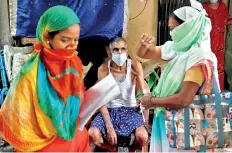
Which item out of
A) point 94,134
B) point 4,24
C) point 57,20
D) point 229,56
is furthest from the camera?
point 229,56

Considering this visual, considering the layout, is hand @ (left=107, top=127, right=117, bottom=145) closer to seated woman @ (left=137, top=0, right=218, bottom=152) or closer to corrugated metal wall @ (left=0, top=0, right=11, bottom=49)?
seated woman @ (left=137, top=0, right=218, bottom=152)

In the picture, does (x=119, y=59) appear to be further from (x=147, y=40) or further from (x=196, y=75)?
(x=196, y=75)

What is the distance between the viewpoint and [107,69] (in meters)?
2.96

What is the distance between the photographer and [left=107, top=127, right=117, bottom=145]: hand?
2.62 m

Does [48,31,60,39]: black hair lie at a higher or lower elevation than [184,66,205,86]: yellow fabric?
higher

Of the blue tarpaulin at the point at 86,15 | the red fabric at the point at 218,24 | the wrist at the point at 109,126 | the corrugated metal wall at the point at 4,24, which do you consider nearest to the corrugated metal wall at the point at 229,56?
the red fabric at the point at 218,24

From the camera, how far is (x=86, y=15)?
3.64 m

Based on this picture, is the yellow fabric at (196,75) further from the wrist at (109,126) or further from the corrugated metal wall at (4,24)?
the corrugated metal wall at (4,24)

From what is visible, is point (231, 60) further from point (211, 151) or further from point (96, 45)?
point (211, 151)

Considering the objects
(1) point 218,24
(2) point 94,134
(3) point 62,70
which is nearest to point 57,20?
(3) point 62,70

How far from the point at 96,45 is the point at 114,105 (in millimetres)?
1072

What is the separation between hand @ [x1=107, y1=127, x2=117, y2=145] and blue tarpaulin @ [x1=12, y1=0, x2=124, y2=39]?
1.25 m

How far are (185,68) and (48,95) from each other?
2.40 ft

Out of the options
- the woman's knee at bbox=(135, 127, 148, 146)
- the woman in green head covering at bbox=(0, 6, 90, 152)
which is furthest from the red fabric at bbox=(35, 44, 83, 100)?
the woman's knee at bbox=(135, 127, 148, 146)
